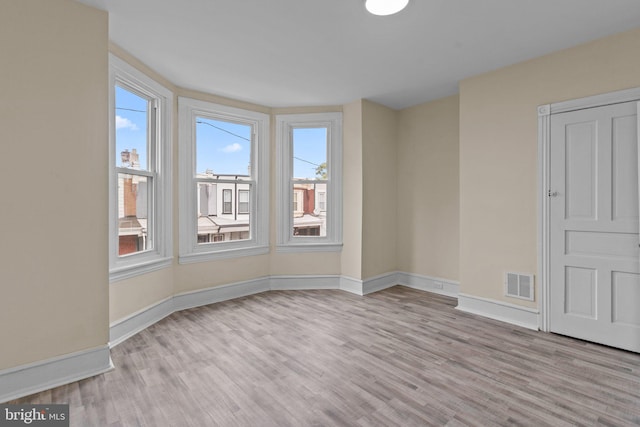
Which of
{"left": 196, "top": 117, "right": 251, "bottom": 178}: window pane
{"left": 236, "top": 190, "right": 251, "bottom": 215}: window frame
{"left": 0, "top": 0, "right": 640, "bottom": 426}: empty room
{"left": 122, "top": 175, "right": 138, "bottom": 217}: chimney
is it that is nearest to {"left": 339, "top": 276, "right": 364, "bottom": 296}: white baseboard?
{"left": 0, "top": 0, "right": 640, "bottom": 426}: empty room

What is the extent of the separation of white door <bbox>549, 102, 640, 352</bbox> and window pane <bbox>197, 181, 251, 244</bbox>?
365 cm

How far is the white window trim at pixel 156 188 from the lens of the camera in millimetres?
2934

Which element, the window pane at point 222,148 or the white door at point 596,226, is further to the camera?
the window pane at point 222,148

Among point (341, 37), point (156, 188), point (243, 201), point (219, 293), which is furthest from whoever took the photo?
point (243, 201)

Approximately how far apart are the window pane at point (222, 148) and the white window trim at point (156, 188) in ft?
1.60

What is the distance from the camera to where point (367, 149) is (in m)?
4.61

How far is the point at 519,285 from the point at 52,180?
418 cm

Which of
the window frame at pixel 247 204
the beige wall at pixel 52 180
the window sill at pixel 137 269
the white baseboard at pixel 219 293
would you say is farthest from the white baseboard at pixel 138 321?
the window frame at pixel 247 204

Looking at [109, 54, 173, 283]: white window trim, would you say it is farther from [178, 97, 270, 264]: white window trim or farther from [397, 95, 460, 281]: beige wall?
[397, 95, 460, 281]: beige wall

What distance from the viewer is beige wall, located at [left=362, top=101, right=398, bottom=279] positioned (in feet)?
15.1

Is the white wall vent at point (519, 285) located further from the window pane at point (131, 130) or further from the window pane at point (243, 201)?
the window pane at point (131, 130)

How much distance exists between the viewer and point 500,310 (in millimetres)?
3477

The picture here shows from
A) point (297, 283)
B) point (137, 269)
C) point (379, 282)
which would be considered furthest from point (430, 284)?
point (137, 269)

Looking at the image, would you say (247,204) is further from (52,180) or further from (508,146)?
(508,146)
